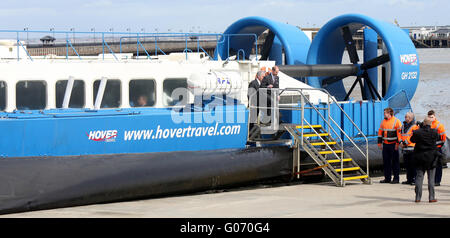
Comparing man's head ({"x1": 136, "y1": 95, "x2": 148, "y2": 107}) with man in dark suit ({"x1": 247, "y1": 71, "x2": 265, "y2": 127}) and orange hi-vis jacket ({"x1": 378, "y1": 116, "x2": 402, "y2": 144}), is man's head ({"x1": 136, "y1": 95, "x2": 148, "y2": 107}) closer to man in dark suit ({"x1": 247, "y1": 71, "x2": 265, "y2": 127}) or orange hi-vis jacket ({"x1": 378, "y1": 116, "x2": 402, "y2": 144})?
man in dark suit ({"x1": 247, "y1": 71, "x2": 265, "y2": 127})

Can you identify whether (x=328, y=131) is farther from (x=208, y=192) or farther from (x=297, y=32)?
(x=297, y=32)

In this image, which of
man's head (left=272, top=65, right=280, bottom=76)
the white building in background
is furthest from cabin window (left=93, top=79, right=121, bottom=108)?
man's head (left=272, top=65, right=280, bottom=76)

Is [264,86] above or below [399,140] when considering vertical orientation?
above

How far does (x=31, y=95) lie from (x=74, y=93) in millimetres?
561

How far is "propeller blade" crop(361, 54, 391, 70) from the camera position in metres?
13.4

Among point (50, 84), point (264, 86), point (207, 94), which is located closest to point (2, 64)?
point (50, 84)

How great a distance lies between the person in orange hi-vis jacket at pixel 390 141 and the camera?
9.83 m

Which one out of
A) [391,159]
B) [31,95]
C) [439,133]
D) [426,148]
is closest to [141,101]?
[31,95]

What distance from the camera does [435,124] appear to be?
30.8 ft

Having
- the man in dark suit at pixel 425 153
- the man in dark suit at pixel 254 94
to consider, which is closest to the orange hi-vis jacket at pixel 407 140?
the man in dark suit at pixel 425 153

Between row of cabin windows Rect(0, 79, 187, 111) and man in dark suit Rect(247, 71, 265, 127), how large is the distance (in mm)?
950

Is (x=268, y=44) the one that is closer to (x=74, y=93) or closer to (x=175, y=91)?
(x=175, y=91)

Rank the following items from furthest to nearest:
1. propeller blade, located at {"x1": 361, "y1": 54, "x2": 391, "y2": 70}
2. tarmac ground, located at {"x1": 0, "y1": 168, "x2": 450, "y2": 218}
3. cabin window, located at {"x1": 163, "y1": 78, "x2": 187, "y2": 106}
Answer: propeller blade, located at {"x1": 361, "y1": 54, "x2": 391, "y2": 70} → cabin window, located at {"x1": 163, "y1": 78, "x2": 187, "y2": 106} → tarmac ground, located at {"x1": 0, "y1": 168, "x2": 450, "y2": 218}

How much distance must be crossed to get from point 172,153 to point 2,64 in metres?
2.41
